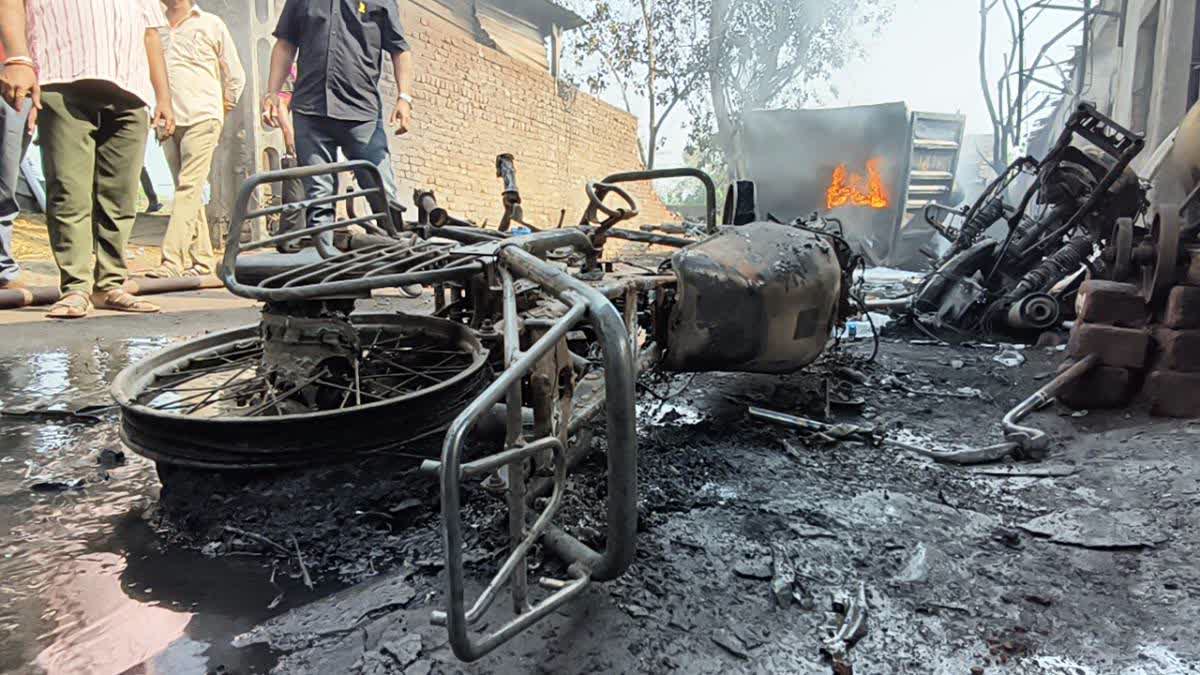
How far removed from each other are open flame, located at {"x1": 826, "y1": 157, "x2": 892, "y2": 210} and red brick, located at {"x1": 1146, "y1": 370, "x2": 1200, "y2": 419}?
36.7 ft

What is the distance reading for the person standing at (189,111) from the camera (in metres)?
5.64

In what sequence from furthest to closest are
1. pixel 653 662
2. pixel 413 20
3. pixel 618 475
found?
pixel 413 20
pixel 653 662
pixel 618 475

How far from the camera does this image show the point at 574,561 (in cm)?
142

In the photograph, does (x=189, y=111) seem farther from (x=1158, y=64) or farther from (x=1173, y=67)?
(x=1158, y=64)

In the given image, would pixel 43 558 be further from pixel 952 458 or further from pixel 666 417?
pixel 952 458

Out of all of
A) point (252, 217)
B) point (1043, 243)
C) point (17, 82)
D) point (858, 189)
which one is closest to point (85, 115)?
point (17, 82)

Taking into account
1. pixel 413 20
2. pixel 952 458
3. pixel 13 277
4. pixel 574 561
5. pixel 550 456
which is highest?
pixel 413 20

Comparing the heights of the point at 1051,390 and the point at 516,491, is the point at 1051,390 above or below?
below

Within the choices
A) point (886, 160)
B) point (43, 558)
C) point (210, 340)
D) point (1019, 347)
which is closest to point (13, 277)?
point (210, 340)

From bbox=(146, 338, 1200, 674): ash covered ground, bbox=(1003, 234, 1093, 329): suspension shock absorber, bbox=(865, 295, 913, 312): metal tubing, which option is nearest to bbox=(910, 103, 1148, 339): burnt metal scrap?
bbox=(1003, 234, 1093, 329): suspension shock absorber

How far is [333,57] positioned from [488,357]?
8.59 feet

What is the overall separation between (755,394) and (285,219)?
13.4 ft

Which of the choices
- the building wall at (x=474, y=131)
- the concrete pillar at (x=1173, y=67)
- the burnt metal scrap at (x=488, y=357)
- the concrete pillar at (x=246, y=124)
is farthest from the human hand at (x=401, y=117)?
the concrete pillar at (x=1173, y=67)

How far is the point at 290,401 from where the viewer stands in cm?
208
